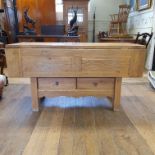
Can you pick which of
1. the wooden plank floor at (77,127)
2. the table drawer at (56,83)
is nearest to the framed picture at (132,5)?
the wooden plank floor at (77,127)

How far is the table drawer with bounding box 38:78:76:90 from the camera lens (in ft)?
6.91

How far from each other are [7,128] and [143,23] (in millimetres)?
4011

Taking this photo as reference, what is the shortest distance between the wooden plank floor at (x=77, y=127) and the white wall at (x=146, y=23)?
6.12 ft

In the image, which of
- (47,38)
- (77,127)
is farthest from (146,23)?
(77,127)

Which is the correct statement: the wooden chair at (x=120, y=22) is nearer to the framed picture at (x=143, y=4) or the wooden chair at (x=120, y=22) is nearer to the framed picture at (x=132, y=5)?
the framed picture at (x=132, y=5)

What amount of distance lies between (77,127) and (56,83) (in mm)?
570

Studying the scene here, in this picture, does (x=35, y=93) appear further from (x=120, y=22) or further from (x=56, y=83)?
(x=120, y=22)

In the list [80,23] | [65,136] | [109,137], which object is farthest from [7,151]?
[80,23]

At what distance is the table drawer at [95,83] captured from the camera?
2105 mm

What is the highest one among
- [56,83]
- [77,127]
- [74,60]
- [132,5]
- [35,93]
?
[132,5]

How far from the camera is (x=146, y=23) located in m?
4.38

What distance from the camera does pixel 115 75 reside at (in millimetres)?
2000

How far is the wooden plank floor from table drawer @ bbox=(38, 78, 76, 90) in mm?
284

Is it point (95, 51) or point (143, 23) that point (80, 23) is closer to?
point (143, 23)
